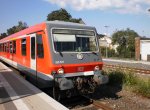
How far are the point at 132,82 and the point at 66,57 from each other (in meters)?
5.40

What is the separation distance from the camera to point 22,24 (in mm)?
107562

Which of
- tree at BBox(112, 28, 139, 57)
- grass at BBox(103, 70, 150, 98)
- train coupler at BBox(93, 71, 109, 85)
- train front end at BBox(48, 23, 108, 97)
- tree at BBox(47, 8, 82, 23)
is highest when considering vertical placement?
tree at BBox(47, 8, 82, 23)

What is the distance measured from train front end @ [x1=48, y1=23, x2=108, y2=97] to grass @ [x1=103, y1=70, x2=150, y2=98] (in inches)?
93.0

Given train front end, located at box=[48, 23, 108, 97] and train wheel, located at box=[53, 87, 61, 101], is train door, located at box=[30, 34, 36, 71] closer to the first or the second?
train front end, located at box=[48, 23, 108, 97]

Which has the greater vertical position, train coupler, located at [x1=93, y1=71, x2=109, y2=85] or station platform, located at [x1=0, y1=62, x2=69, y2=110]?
train coupler, located at [x1=93, y1=71, x2=109, y2=85]

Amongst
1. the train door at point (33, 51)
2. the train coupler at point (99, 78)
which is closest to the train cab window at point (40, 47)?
the train door at point (33, 51)

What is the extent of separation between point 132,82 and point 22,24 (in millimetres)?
97050

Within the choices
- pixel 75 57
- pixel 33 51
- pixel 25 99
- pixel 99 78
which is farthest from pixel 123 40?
pixel 25 99

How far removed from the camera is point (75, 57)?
422 inches

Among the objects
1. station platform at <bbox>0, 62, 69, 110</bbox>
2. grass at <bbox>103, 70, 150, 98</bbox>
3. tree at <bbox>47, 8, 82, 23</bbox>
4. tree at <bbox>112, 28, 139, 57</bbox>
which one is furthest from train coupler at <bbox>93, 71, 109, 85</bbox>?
tree at <bbox>47, 8, 82, 23</bbox>

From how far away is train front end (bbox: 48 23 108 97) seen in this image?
33.2 ft

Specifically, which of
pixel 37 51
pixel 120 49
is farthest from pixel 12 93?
pixel 120 49

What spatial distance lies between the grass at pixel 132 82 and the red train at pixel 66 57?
7.60ft

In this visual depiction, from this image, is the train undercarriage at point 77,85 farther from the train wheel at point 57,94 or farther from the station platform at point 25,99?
the station platform at point 25,99
